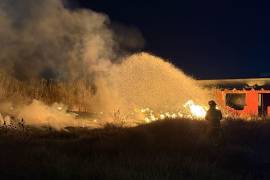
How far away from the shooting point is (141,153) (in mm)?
14586

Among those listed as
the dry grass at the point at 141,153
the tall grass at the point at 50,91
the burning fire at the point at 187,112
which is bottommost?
the dry grass at the point at 141,153

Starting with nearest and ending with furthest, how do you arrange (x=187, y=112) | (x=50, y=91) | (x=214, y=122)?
(x=214, y=122)
(x=187, y=112)
(x=50, y=91)

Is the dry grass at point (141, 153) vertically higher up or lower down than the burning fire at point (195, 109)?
Answer: lower down

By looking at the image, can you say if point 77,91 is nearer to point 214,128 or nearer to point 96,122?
point 96,122

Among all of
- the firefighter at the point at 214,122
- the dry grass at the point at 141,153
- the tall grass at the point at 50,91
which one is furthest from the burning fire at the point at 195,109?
the firefighter at the point at 214,122

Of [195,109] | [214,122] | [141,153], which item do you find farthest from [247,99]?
[141,153]

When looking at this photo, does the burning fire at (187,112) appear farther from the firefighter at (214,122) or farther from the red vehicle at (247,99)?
the firefighter at (214,122)

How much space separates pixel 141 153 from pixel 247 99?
17.6m

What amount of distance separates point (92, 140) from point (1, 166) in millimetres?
5939

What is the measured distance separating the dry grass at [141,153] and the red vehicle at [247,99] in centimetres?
856

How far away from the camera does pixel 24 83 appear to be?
27.4 meters

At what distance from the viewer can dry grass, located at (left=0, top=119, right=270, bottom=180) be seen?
36.7 ft

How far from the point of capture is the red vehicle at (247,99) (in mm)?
30406

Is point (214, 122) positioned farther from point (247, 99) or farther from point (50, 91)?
point (247, 99)
